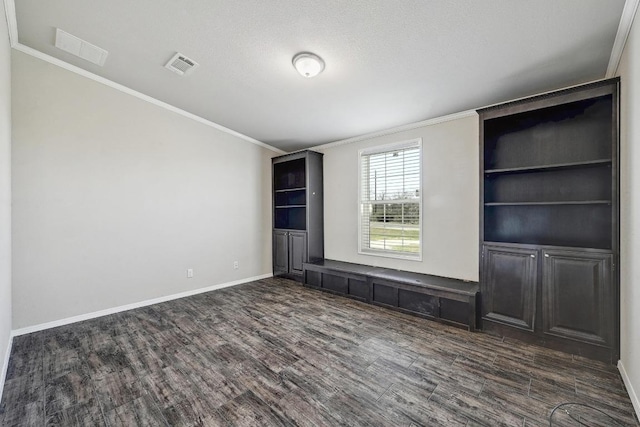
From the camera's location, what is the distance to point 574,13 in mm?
1784

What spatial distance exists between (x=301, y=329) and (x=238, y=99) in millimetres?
2895

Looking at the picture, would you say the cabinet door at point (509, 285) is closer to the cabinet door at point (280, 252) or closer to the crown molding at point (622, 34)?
the crown molding at point (622, 34)

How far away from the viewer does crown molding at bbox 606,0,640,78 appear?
1676 millimetres

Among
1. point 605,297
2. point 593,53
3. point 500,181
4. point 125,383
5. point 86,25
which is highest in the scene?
point 86,25

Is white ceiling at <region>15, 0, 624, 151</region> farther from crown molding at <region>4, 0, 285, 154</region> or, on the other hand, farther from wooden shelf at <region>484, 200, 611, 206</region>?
wooden shelf at <region>484, 200, 611, 206</region>

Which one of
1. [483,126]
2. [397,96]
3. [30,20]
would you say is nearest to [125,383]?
[30,20]

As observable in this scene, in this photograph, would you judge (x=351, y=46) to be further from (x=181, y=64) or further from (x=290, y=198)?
(x=290, y=198)

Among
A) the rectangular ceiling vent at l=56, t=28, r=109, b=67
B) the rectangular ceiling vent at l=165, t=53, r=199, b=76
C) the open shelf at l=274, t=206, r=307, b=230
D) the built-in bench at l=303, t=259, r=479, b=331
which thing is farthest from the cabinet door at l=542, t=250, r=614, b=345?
the rectangular ceiling vent at l=56, t=28, r=109, b=67

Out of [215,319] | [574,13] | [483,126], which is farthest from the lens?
[215,319]

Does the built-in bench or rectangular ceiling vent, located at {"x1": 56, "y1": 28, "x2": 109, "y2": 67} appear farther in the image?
the built-in bench

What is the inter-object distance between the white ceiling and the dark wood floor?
246 centimetres

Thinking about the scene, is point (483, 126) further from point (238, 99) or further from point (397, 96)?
point (238, 99)

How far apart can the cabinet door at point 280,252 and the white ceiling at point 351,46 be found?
239cm

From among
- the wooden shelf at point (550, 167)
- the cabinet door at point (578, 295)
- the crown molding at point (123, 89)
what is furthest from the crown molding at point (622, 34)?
the crown molding at point (123, 89)
